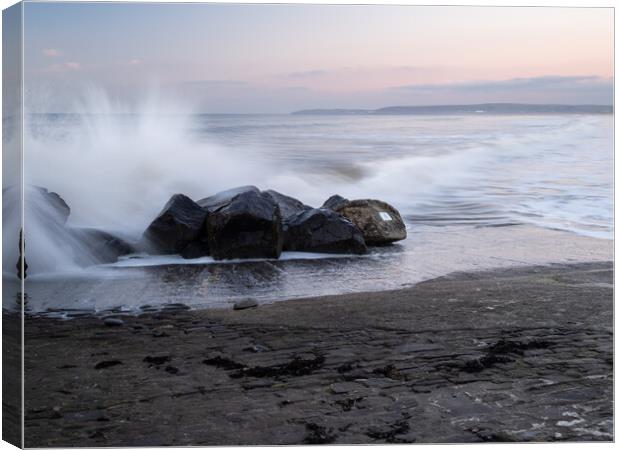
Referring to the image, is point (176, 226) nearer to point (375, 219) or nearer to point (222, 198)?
point (222, 198)

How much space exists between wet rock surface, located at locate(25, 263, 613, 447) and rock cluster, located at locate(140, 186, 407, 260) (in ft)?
1.81

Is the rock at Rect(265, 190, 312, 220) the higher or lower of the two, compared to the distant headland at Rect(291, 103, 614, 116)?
lower

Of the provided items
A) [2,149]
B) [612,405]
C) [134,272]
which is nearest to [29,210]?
[2,149]

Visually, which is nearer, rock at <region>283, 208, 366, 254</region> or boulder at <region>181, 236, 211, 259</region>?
boulder at <region>181, 236, 211, 259</region>

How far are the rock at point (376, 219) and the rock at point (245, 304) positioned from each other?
2.91 feet

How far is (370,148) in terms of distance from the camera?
5.11 metres

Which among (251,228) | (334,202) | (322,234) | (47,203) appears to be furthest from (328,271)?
(47,203)

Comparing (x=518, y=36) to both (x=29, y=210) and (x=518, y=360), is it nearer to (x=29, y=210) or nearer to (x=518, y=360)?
(x=518, y=360)

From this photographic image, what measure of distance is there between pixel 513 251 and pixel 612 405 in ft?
3.73

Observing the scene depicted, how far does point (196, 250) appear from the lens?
Result: 537 centimetres

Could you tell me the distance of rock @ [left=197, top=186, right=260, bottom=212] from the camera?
16.6ft

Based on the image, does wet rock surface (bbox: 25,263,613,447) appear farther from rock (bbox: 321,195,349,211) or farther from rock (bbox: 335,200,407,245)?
rock (bbox: 321,195,349,211)

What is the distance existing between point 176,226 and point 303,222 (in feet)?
3.09

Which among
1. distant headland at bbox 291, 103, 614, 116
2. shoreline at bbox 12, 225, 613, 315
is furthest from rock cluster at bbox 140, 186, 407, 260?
distant headland at bbox 291, 103, 614, 116
